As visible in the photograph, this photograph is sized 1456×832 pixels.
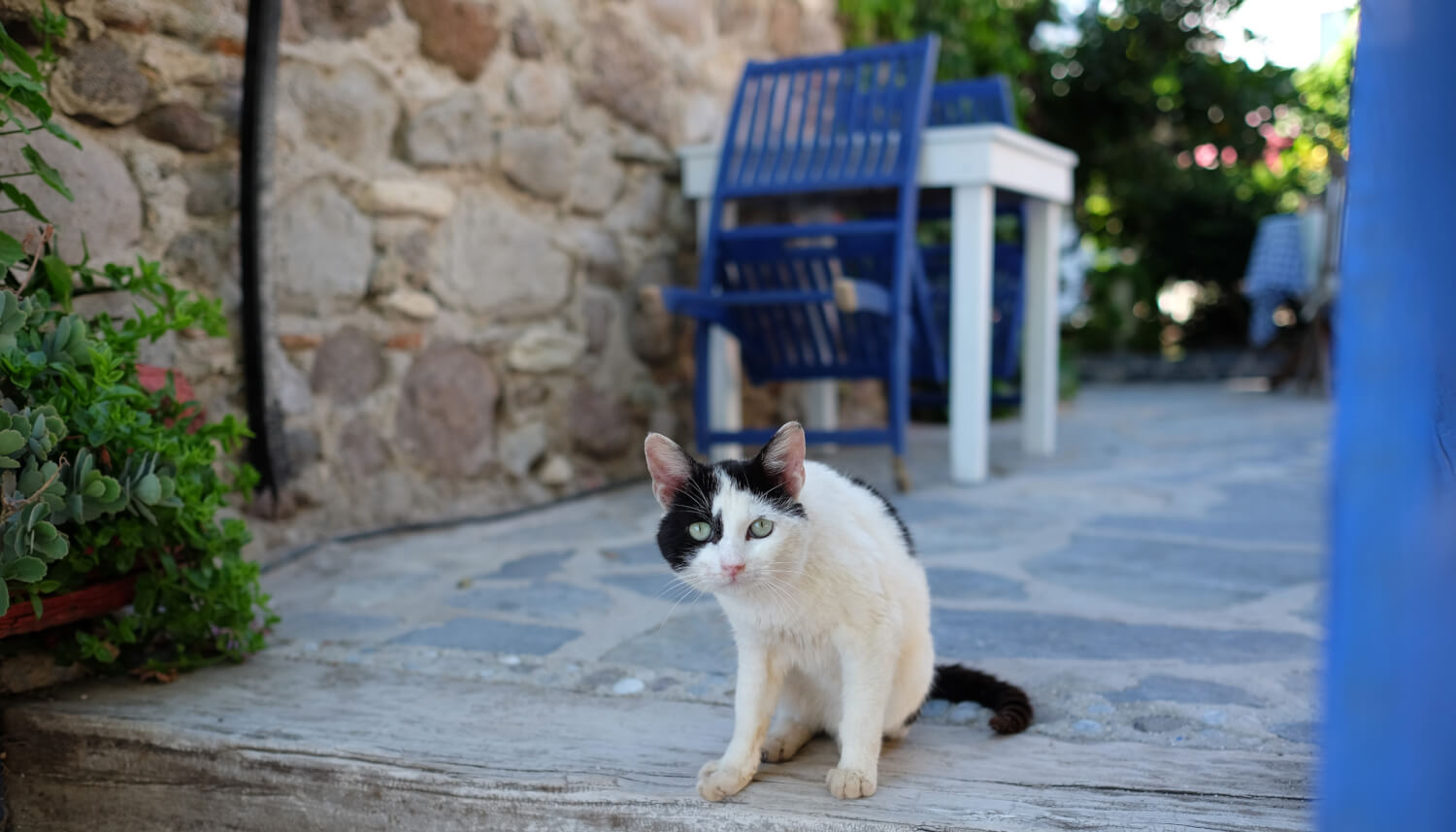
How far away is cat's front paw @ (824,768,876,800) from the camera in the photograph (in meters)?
1.29

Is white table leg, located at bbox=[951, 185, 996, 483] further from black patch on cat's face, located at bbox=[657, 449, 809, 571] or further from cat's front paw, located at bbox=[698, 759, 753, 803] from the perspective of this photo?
cat's front paw, located at bbox=[698, 759, 753, 803]

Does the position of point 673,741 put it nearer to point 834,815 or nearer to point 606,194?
point 834,815

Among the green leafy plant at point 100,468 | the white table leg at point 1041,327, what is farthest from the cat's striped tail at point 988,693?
the white table leg at point 1041,327

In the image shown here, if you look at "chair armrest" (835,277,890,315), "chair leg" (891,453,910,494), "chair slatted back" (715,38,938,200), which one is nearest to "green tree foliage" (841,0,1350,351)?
"chair slatted back" (715,38,938,200)

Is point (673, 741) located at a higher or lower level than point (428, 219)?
lower

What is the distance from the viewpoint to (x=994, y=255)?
4590 mm

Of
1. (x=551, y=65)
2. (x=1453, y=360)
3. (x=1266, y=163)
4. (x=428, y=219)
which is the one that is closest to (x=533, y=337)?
(x=428, y=219)

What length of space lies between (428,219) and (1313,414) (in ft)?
17.0


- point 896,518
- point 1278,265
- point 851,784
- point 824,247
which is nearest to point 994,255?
point 824,247

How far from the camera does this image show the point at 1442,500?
0.63m

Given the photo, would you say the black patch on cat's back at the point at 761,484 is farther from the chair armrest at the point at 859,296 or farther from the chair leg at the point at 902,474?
the chair leg at the point at 902,474

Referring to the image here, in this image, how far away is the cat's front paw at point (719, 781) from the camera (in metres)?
1.29

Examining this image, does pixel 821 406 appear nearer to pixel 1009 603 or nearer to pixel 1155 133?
pixel 1009 603

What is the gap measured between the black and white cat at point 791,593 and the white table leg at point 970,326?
234 cm
